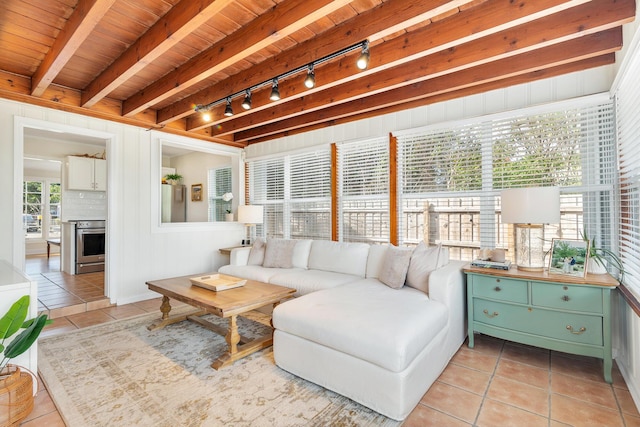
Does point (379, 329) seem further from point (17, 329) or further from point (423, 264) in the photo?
point (17, 329)

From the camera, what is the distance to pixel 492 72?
2.80m

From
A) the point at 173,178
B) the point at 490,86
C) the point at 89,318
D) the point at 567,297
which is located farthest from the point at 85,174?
the point at 567,297

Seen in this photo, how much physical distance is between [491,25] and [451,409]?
2.40 meters

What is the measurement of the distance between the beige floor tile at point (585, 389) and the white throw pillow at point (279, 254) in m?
2.74

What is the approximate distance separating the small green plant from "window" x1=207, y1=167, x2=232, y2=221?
4185 mm

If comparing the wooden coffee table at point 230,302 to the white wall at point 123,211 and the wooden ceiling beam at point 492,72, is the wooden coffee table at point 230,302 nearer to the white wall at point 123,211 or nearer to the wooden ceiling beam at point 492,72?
the white wall at point 123,211

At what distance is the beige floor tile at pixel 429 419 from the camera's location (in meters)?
1.77

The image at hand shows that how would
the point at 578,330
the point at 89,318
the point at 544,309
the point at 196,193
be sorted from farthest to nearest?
the point at 196,193, the point at 89,318, the point at 544,309, the point at 578,330

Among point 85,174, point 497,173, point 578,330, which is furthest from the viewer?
point 85,174

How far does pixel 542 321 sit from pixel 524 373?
41 cm

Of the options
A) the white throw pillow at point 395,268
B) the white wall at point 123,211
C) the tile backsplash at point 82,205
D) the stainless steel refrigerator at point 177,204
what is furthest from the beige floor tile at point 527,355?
the tile backsplash at point 82,205

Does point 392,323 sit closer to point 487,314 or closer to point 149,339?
point 487,314

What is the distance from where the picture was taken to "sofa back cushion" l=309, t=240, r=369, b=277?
3564 millimetres

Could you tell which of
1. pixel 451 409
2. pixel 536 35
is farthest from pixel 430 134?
pixel 451 409
